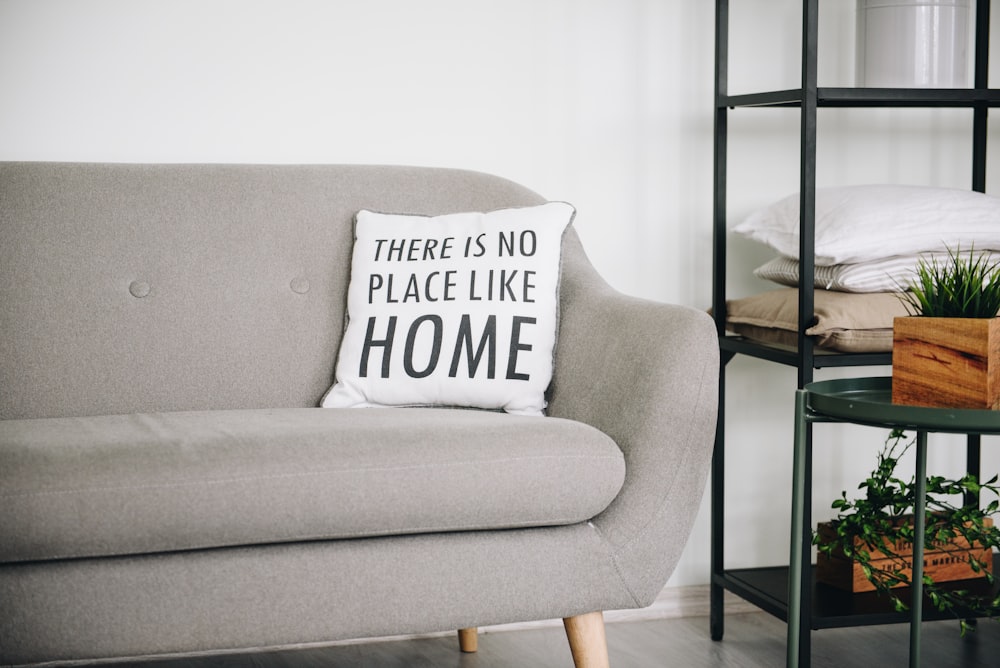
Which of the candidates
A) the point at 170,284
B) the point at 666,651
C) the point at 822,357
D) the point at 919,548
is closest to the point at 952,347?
the point at 919,548

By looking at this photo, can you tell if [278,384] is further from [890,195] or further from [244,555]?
[890,195]

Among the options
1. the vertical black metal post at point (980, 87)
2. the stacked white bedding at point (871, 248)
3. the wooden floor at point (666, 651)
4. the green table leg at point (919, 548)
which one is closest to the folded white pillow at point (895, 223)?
the stacked white bedding at point (871, 248)

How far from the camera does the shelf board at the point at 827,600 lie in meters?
1.97

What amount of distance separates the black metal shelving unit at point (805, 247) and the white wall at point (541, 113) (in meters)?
0.15

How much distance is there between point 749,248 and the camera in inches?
98.9

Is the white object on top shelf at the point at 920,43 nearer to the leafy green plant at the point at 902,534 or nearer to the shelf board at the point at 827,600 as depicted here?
the leafy green plant at the point at 902,534

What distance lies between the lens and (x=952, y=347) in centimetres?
142

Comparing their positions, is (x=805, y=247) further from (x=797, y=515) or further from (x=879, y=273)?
(x=797, y=515)

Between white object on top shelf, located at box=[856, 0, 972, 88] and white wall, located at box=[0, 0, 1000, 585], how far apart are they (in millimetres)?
427

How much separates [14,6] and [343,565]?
4.49ft

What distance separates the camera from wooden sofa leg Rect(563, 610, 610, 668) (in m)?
1.66

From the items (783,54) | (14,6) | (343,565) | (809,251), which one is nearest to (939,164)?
(783,54)

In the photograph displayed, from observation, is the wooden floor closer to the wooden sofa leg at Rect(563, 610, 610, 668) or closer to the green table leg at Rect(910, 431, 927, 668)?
the wooden sofa leg at Rect(563, 610, 610, 668)

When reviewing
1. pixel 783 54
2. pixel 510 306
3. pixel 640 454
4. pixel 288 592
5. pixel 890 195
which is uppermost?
pixel 783 54
